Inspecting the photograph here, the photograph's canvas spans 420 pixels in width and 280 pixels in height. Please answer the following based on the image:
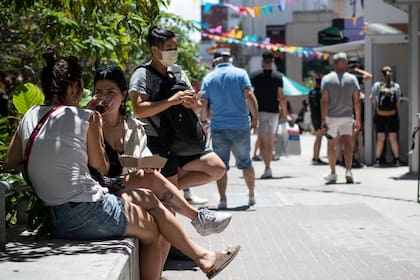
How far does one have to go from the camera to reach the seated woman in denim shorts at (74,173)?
216 inches

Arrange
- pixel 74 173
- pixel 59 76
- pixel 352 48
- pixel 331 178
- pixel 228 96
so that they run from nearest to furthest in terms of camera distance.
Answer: pixel 74 173 < pixel 59 76 < pixel 228 96 < pixel 331 178 < pixel 352 48

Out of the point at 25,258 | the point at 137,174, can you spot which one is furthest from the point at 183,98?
the point at 25,258

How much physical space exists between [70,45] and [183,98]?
2562mm

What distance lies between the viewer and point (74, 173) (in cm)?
550

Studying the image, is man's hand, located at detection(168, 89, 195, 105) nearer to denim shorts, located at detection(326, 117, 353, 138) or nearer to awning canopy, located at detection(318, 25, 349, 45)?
denim shorts, located at detection(326, 117, 353, 138)

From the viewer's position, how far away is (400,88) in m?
18.9

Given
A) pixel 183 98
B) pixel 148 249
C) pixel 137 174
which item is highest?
pixel 183 98

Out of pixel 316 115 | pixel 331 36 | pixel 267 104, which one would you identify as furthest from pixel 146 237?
pixel 331 36

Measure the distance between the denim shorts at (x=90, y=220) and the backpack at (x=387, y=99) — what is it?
12303mm

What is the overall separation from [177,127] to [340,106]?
7158 mm

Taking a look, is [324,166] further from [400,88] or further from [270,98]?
[270,98]

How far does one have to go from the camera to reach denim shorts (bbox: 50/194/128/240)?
216 inches

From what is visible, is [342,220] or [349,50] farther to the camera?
[349,50]

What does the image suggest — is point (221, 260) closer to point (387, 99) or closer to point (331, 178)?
point (331, 178)
